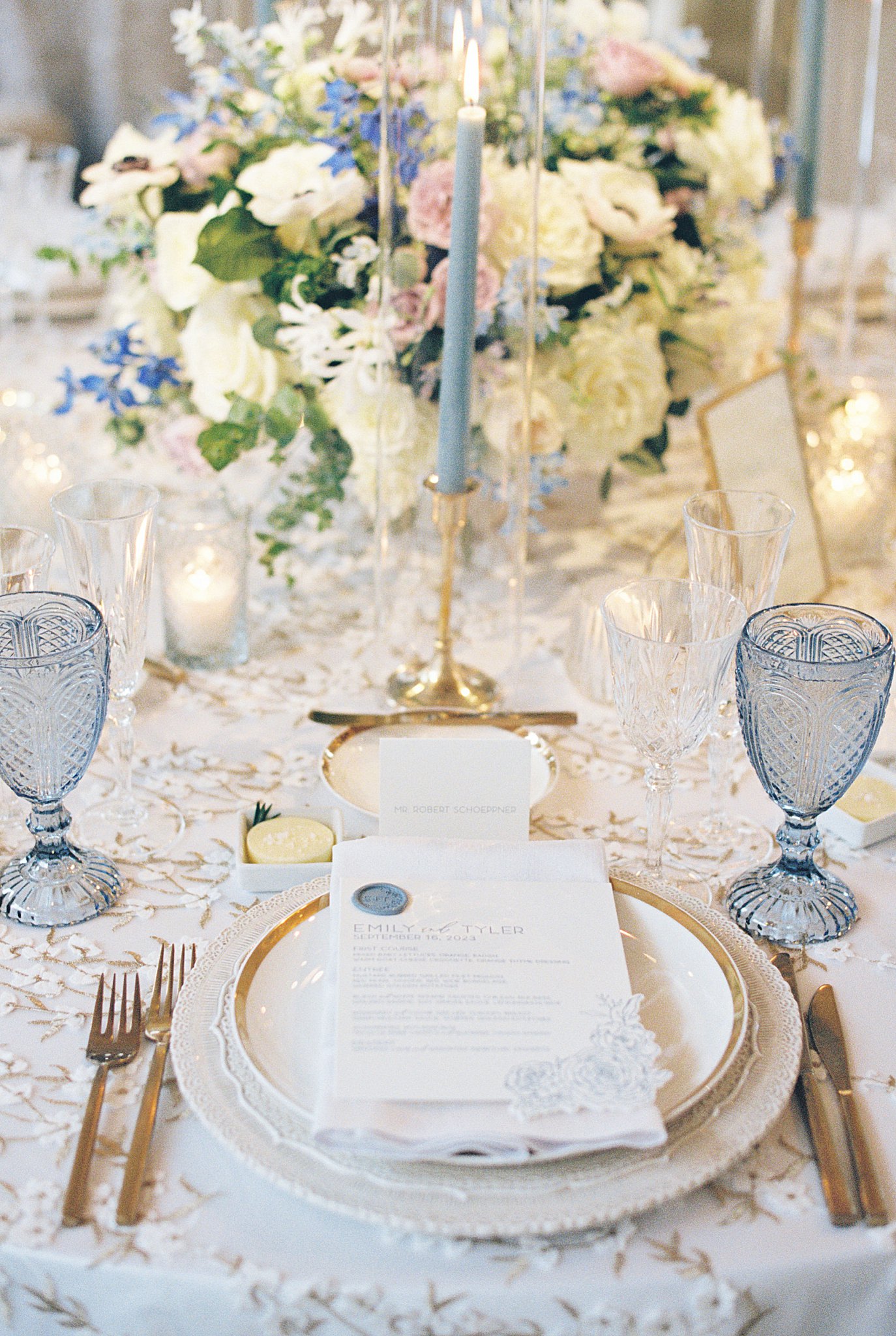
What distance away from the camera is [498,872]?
33.4 inches

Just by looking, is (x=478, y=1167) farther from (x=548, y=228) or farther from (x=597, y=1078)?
(x=548, y=228)

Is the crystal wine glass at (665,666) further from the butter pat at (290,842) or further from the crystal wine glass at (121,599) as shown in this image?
the crystal wine glass at (121,599)

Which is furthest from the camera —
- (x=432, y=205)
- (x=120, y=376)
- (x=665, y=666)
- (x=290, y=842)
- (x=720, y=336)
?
(x=720, y=336)

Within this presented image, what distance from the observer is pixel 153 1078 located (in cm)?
74

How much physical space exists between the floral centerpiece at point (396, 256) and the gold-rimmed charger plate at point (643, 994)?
602mm

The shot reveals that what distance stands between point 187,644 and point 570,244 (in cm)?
58

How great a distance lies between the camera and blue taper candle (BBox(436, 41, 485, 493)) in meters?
1.04

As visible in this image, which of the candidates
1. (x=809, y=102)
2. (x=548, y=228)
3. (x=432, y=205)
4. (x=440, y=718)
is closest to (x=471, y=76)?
(x=432, y=205)

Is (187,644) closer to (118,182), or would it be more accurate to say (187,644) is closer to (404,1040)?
(118,182)

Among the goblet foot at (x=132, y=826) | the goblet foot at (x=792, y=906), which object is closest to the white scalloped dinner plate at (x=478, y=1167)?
the goblet foot at (x=792, y=906)

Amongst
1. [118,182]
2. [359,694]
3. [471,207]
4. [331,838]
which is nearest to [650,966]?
[331,838]

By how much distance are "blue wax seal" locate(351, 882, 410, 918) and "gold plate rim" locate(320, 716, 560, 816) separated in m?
0.18

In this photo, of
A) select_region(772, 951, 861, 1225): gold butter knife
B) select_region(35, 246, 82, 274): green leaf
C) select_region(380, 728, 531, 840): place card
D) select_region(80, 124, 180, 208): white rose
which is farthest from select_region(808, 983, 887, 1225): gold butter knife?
select_region(35, 246, 82, 274): green leaf

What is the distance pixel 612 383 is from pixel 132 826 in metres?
0.73
